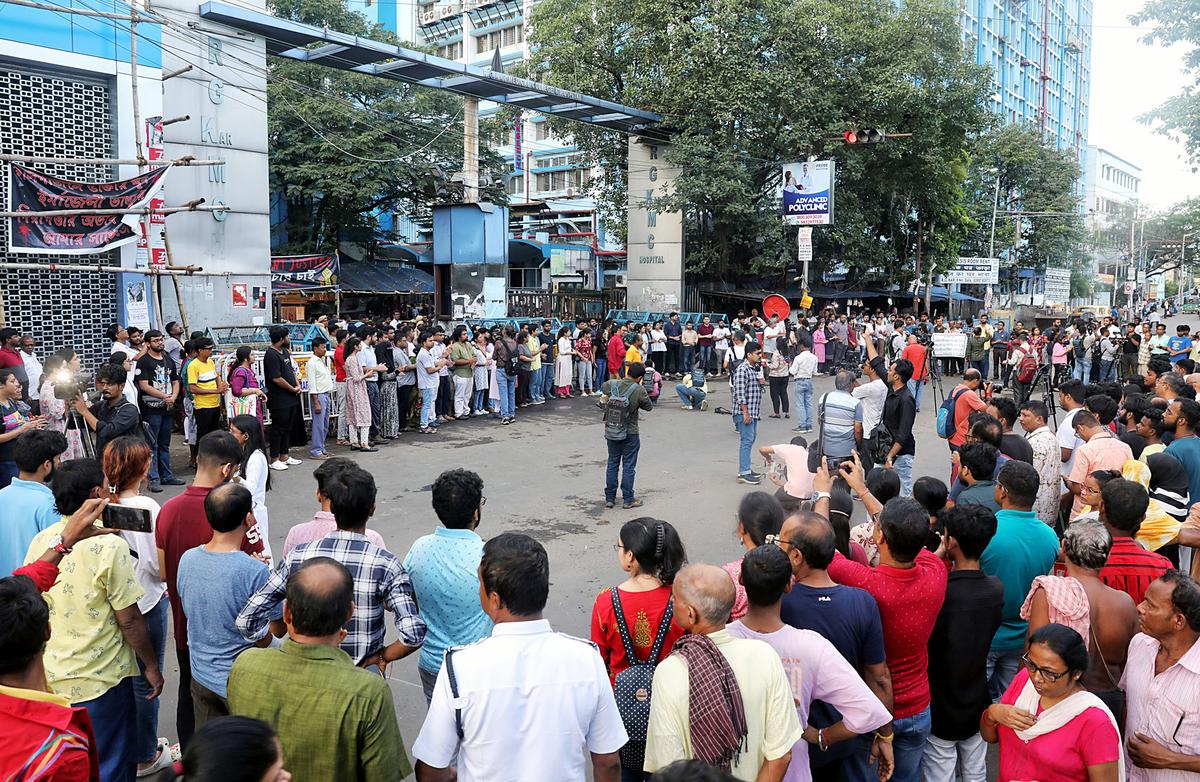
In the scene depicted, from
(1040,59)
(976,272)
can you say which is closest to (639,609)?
(976,272)

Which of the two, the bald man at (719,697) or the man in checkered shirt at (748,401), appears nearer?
the bald man at (719,697)

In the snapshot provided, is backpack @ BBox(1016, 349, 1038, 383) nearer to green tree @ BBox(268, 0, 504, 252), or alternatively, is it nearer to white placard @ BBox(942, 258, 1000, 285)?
white placard @ BBox(942, 258, 1000, 285)

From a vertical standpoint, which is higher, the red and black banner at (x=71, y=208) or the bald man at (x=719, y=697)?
the red and black banner at (x=71, y=208)

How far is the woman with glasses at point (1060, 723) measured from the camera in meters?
2.71

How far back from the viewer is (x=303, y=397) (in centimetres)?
1184

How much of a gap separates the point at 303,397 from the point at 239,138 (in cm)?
629

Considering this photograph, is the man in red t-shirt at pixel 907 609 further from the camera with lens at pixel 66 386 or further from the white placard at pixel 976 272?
the white placard at pixel 976 272

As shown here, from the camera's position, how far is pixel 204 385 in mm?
9523

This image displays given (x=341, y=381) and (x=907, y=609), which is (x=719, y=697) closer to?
(x=907, y=609)

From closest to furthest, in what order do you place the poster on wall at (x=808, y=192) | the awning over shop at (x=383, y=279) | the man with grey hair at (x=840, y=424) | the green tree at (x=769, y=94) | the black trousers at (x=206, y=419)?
the man with grey hair at (x=840, y=424), the black trousers at (x=206, y=419), the poster on wall at (x=808, y=192), the green tree at (x=769, y=94), the awning over shop at (x=383, y=279)

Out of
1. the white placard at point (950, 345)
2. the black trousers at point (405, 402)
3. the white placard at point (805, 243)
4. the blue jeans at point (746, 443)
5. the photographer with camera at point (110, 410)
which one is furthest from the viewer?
the white placard at point (805, 243)

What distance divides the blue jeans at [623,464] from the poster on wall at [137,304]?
8633 mm

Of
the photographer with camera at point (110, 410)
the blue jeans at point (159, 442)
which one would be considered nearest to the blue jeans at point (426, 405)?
the blue jeans at point (159, 442)

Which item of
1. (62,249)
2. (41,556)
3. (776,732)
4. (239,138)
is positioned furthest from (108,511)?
(239,138)
